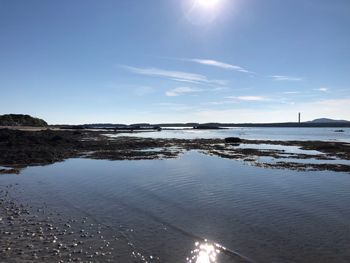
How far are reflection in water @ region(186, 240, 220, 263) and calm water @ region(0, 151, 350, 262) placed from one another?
201 mm

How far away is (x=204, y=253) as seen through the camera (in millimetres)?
10734

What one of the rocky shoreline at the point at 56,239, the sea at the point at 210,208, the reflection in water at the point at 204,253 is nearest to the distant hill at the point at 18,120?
the sea at the point at 210,208

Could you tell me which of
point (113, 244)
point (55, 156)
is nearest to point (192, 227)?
point (113, 244)

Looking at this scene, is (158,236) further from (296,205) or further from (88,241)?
(296,205)

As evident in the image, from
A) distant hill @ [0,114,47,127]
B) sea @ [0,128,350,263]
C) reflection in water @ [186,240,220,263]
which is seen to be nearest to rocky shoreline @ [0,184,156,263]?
sea @ [0,128,350,263]

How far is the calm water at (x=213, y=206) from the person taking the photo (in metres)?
11.4

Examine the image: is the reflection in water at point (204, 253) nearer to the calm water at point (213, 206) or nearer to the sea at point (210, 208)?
the sea at point (210, 208)

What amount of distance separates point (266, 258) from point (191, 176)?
1573 centimetres

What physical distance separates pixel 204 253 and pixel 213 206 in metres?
6.01

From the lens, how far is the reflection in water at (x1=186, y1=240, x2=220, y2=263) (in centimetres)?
1020

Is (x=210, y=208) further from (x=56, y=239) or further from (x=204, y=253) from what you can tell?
(x=56, y=239)

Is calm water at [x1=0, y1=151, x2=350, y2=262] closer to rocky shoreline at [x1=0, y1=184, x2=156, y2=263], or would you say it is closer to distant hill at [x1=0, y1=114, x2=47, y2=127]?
rocky shoreline at [x1=0, y1=184, x2=156, y2=263]

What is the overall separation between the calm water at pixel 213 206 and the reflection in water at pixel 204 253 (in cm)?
20

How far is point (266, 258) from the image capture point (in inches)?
409
